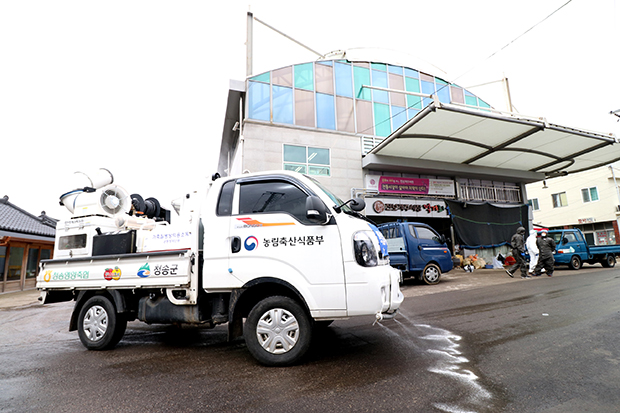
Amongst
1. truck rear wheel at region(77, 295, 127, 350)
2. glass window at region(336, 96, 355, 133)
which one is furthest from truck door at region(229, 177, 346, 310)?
glass window at region(336, 96, 355, 133)

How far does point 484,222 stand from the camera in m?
18.6

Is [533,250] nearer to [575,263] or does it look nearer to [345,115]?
[575,263]

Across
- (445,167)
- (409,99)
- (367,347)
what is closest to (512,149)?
(445,167)

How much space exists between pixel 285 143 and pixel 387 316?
12.6m

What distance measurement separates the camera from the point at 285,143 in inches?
599

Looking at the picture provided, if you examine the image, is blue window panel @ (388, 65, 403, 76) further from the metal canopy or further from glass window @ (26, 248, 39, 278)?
glass window @ (26, 248, 39, 278)

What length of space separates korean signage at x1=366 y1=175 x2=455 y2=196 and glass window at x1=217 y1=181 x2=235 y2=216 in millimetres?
12836

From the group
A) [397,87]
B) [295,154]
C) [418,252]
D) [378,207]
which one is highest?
[397,87]

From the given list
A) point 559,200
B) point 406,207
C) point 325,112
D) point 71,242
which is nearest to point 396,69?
point 325,112

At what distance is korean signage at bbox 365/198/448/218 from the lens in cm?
1616

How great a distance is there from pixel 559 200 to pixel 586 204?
257 centimetres

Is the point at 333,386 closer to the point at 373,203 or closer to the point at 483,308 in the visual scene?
the point at 483,308

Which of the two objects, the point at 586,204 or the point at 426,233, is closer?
the point at 426,233

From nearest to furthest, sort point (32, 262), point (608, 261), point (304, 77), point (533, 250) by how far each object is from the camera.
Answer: point (533, 250), point (608, 261), point (304, 77), point (32, 262)
